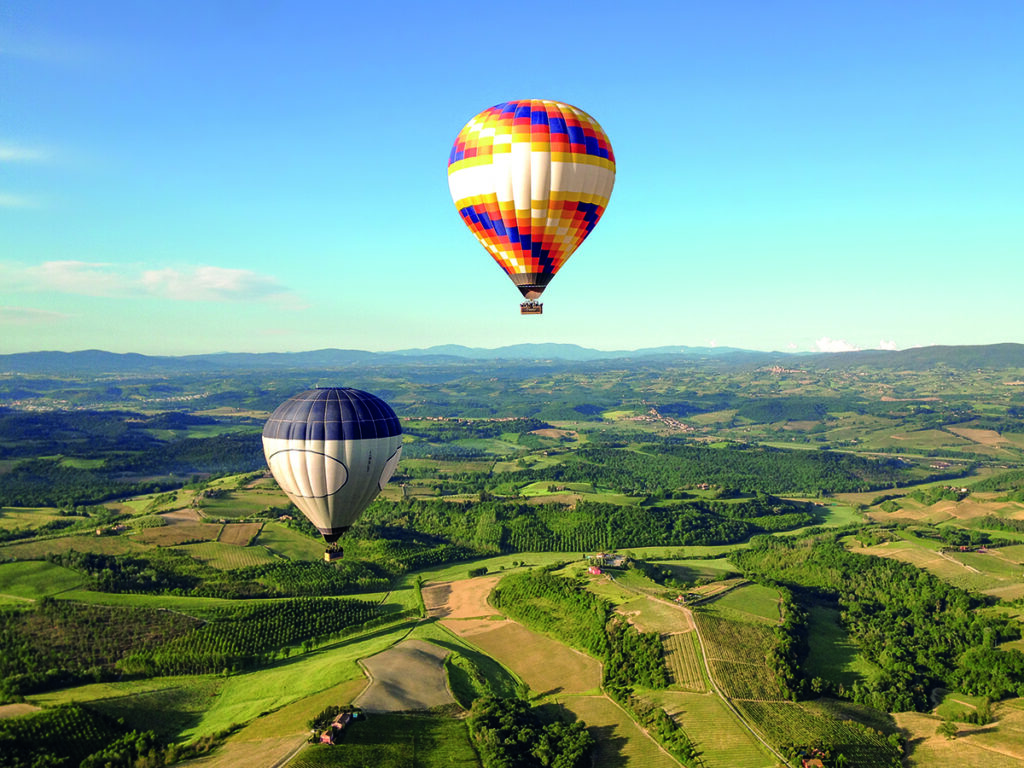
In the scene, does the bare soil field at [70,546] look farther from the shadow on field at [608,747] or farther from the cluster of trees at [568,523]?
the shadow on field at [608,747]

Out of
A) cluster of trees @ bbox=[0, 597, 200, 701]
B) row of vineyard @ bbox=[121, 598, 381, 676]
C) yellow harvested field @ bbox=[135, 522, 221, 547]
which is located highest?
yellow harvested field @ bbox=[135, 522, 221, 547]

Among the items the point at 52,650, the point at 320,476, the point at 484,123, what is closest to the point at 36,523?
the point at 52,650

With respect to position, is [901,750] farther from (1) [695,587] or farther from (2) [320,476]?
(2) [320,476]

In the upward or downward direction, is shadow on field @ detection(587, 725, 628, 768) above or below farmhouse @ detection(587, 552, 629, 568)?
below

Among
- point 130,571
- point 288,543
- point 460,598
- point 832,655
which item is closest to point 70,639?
point 130,571

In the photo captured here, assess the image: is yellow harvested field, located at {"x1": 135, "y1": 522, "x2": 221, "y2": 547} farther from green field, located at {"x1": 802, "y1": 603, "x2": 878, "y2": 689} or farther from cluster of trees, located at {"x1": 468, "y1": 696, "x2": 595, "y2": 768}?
green field, located at {"x1": 802, "y1": 603, "x2": 878, "y2": 689}

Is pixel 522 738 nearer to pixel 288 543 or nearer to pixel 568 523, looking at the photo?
pixel 288 543

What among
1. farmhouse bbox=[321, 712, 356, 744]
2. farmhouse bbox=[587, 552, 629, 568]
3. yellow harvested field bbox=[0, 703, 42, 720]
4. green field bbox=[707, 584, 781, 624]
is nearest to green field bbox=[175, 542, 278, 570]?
yellow harvested field bbox=[0, 703, 42, 720]
